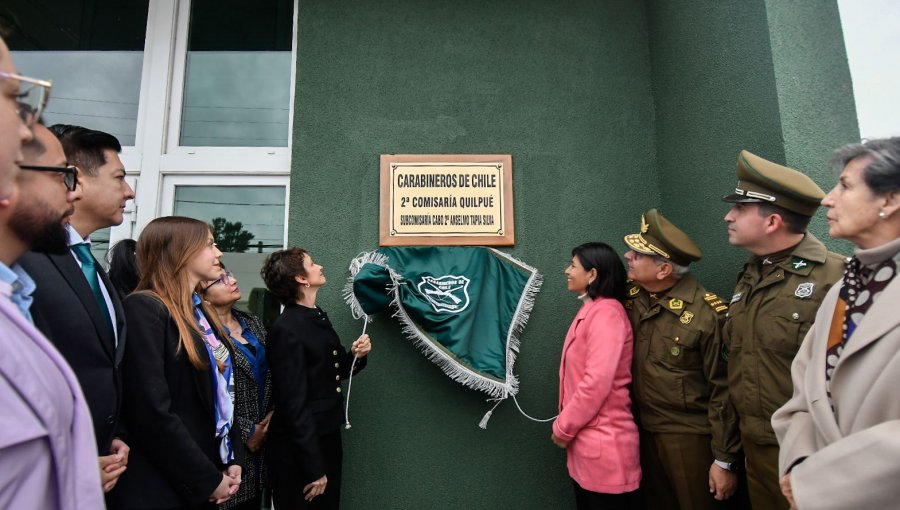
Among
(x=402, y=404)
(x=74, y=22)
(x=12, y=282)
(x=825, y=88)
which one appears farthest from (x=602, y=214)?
(x=74, y=22)

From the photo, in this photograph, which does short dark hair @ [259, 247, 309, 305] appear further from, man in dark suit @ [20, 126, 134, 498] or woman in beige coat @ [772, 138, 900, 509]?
woman in beige coat @ [772, 138, 900, 509]

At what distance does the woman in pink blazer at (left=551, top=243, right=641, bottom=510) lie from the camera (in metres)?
2.10

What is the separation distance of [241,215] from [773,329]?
9.10ft

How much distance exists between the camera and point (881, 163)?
52.3 inches

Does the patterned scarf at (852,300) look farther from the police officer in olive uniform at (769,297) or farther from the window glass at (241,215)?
the window glass at (241,215)

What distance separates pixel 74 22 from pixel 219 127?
4.08 feet

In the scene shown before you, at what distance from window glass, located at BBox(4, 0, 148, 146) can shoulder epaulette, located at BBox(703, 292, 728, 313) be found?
132 inches

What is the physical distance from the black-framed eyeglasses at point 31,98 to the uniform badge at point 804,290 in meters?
2.02

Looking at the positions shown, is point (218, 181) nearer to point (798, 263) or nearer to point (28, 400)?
point (28, 400)

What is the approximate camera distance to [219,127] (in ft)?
11.0

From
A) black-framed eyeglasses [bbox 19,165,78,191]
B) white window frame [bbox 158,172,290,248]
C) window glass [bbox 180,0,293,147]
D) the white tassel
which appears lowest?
the white tassel

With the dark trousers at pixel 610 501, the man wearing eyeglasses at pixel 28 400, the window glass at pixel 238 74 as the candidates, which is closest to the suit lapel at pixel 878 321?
the dark trousers at pixel 610 501

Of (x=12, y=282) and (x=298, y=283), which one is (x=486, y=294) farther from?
(x=12, y=282)

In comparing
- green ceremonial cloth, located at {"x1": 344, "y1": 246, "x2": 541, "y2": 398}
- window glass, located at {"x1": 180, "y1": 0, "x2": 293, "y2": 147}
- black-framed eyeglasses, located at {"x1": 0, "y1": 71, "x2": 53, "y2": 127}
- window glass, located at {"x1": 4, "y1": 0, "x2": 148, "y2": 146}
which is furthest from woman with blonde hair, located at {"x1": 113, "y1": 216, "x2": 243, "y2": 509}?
window glass, located at {"x1": 4, "y1": 0, "x2": 148, "y2": 146}
